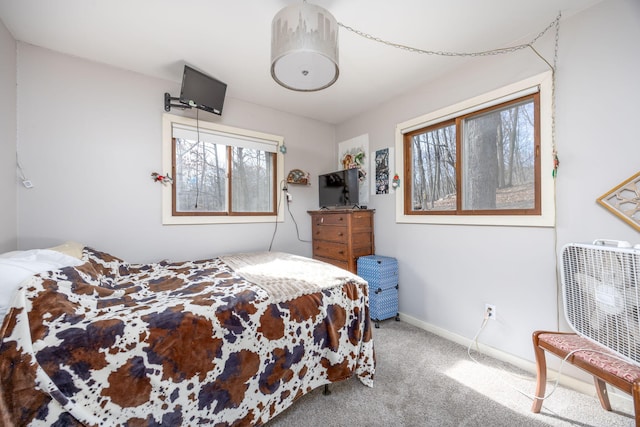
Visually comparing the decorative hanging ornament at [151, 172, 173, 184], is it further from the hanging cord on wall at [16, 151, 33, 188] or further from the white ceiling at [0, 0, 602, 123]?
the white ceiling at [0, 0, 602, 123]

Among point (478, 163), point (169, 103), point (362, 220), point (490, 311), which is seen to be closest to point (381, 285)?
point (362, 220)

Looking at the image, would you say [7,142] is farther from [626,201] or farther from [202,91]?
[626,201]

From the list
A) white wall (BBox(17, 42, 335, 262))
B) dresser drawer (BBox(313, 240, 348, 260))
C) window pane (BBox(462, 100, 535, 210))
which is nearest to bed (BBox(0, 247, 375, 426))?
white wall (BBox(17, 42, 335, 262))

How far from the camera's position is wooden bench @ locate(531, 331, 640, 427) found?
3.44ft

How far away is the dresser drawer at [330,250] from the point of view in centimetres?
282

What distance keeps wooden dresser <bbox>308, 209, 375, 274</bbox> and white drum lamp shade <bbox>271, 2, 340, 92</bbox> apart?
1.62m

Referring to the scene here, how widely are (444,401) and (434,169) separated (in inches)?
77.2

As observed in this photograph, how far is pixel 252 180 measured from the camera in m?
3.03

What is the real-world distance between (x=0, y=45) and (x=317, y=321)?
275 centimetres

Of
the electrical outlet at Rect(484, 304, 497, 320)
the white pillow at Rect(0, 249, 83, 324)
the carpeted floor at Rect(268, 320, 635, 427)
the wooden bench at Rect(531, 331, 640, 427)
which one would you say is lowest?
the carpeted floor at Rect(268, 320, 635, 427)

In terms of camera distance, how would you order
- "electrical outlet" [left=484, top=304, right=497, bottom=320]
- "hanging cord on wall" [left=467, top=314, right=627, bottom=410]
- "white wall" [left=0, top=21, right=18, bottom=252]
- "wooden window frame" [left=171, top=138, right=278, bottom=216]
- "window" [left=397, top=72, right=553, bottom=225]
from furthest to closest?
"wooden window frame" [left=171, top=138, right=278, bottom=216], "electrical outlet" [left=484, top=304, right=497, bottom=320], "window" [left=397, top=72, right=553, bottom=225], "white wall" [left=0, top=21, right=18, bottom=252], "hanging cord on wall" [left=467, top=314, right=627, bottom=410]

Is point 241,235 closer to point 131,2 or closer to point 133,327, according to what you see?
point 133,327

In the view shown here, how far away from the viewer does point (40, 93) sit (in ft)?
6.39

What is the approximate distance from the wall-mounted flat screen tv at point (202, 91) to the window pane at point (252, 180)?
21.4 inches
